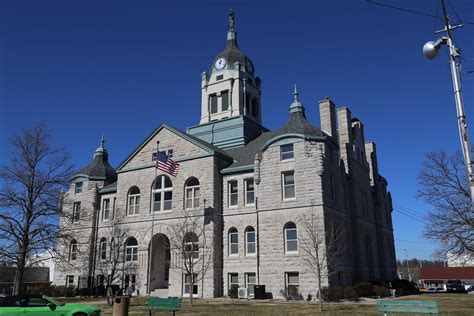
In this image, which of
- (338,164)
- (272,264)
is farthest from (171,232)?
(338,164)

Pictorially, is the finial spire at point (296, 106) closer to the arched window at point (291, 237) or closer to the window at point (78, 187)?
the arched window at point (291, 237)

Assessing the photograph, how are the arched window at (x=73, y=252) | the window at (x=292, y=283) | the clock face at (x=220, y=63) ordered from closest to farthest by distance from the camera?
the window at (x=292, y=283) → the arched window at (x=73, y=252) → the clock face at (x=220, y=63)

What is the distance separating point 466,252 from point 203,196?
65.6 feet

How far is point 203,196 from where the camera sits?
36.6m

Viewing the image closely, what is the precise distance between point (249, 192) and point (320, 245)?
313 inches

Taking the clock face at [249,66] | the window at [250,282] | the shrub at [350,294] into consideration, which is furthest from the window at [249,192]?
the clock face at [249,66]

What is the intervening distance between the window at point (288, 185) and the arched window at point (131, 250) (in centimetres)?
1557

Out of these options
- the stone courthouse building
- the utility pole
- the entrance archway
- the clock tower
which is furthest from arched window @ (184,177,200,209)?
the utility pole

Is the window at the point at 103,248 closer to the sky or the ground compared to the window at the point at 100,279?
closer to the sky

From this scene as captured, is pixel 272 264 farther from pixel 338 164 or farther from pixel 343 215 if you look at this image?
pixel 338 164

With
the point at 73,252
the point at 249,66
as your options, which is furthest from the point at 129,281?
the point at 249,66

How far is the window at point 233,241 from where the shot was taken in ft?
116

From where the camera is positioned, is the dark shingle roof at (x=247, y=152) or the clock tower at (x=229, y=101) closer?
the dark shingle roof at (x=247, y=152)

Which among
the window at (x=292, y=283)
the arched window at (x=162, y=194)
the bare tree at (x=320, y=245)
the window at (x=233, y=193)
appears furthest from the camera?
the arched window at (x=162, y=194)
